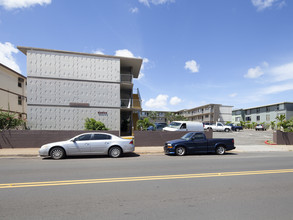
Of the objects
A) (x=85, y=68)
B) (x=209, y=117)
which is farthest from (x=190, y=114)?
(x=85, y=68)

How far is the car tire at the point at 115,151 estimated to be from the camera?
972cm

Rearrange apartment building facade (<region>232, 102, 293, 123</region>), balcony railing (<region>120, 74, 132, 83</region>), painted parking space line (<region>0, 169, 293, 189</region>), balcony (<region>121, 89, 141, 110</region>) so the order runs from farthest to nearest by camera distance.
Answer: apartment building facade (<region>232, 102, 293, 123</region>)
balcony railing (<region>120, 74, 132, 83</region>)
balcony (<region>121, 89, 141, 110</region>)
painted parking space line (<region>0, 169, 293, 189</region>)

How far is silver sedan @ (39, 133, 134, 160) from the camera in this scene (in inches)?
363

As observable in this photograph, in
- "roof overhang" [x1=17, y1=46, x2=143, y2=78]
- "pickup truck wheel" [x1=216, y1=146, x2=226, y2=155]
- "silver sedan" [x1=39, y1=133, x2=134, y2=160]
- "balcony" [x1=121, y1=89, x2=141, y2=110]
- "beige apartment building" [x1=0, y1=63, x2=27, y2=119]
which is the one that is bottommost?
"pickup truck wheel" [x1=216, y1=146, x2=226, y2=155]

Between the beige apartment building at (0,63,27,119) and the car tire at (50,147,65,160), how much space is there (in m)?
15.9

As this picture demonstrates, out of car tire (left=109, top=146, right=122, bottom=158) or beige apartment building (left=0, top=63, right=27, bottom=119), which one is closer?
car tire (left=109, top=146, right=122, bottom=158)

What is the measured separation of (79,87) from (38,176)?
14.6 metres

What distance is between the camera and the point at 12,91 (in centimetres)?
2395

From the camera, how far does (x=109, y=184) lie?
482cm

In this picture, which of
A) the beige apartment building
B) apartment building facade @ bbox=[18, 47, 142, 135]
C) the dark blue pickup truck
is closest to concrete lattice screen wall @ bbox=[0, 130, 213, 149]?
the dark blue pickup truck

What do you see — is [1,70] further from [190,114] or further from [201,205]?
[190,114]

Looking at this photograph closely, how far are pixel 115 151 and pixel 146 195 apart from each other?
19.8 feet

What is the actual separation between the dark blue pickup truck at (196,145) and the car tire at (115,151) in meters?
3.04

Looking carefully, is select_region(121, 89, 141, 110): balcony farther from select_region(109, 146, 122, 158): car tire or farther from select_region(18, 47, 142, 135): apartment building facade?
select_region(109, 146, 122, 158): car tire
